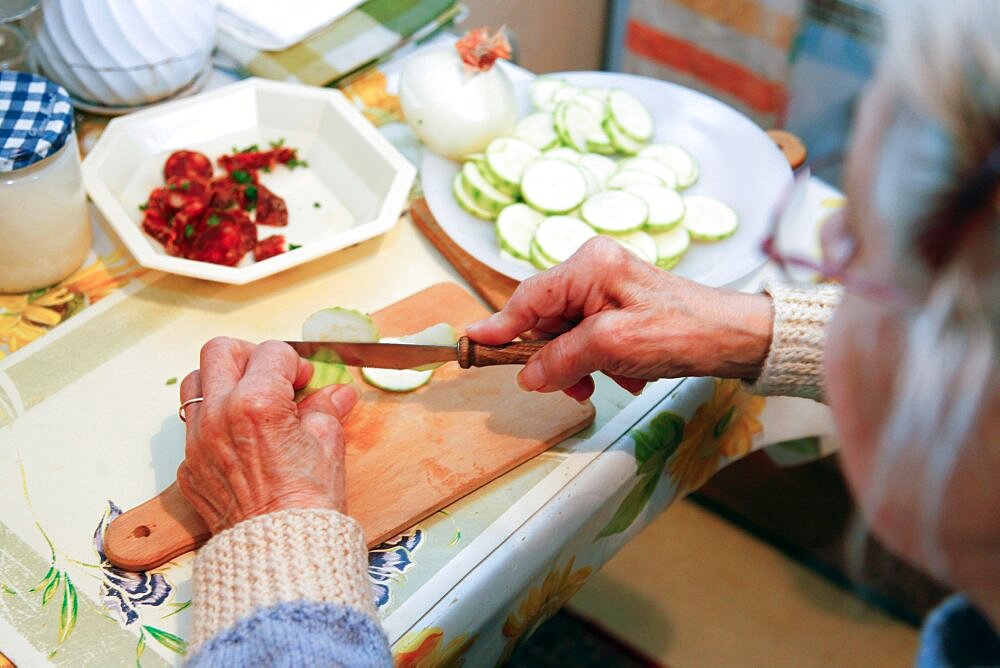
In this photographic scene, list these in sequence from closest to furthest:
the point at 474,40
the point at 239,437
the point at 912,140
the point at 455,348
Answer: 1. the point at 912,140
2. the point at 239,437
3. the point at 455,348
4. the point at 474,40

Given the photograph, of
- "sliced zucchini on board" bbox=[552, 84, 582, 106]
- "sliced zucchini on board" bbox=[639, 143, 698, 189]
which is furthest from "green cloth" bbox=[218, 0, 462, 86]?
"sliced zucchini on board" bbox=[639, 143, 698, 189]

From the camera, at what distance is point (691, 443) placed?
1.53 metres

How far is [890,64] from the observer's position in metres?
0.67

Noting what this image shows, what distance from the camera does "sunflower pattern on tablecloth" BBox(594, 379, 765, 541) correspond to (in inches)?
56.2

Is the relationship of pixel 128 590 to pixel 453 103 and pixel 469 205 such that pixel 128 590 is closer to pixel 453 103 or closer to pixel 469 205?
pixel 469 205

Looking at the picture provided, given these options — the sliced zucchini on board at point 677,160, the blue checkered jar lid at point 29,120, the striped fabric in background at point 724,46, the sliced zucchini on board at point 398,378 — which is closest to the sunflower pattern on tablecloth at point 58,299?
the blue checkered jar lid at point 29,120

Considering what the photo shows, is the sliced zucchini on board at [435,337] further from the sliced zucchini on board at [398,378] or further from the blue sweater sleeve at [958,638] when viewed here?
the blue sweater sleeve at [958,638]

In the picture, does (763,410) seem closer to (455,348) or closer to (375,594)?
(455,348)

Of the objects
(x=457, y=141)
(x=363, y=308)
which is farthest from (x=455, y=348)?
(x=457, y=141)

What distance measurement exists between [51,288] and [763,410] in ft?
4.04

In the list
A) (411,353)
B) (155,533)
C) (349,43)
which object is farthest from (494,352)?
(349,43)

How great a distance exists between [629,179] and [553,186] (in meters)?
0.15

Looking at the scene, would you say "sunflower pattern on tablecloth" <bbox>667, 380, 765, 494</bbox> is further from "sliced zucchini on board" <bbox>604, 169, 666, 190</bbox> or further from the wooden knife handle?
"sliced zucchini on board" <bbox>604, 169, 666, 190</bbox>

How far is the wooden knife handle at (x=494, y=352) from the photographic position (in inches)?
51.6
